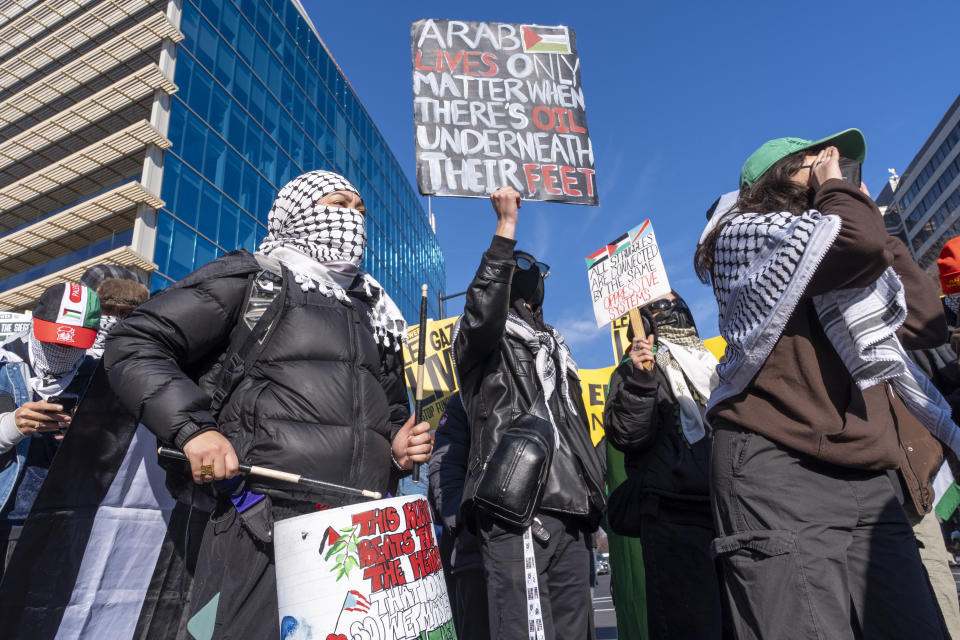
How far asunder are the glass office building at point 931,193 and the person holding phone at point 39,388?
58269mm

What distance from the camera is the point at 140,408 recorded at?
1.58 m

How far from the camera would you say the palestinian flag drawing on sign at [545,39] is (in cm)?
382

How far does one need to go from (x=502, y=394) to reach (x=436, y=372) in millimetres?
3791

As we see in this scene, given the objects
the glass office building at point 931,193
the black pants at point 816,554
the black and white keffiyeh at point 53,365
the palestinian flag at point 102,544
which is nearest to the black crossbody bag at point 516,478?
the black pants at point 816,554

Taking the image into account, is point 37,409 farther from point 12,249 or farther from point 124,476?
point 12,249

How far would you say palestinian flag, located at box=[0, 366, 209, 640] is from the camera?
1.63 metres

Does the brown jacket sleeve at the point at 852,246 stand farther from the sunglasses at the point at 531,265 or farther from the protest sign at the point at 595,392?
the protest sign at the point at 595,392

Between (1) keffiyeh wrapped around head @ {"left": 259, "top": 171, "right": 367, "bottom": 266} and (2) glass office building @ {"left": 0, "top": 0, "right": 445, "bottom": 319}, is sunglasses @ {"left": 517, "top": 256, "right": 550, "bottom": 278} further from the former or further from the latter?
(2) glass office building @ {"left": 0, "top": 0, "right": 445, "bottom": 319}

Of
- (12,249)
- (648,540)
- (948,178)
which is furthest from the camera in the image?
(948,178)

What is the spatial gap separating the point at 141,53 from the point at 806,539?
24.9m

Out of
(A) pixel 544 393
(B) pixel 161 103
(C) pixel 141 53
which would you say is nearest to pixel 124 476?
(A) pixel 544 393

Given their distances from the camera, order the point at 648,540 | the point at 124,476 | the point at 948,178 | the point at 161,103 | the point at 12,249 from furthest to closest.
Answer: the point at 948,178 → the point at 12,249 → the point at 161,103 → the point at 648,540 → the point at 124,476

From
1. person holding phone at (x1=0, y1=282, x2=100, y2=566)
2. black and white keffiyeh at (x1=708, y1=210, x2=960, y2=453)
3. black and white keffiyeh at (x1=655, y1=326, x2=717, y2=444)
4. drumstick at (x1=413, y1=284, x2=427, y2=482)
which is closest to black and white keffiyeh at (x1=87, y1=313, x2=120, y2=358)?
person holding phone at (x1=0, y1=282, x2=100, y2=566)

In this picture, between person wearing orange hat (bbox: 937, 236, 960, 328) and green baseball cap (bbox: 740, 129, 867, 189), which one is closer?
green baseball cap (bbox: 740, 129, 867, 189)
